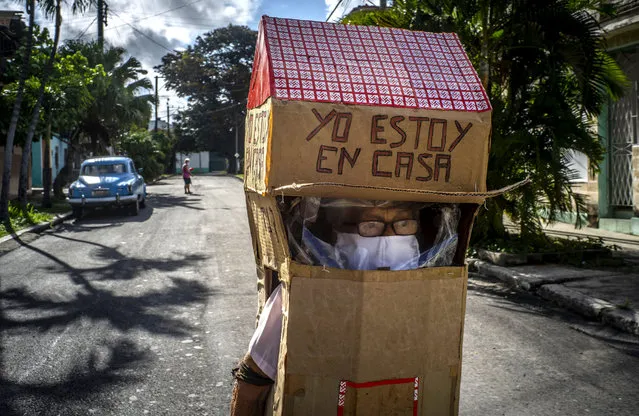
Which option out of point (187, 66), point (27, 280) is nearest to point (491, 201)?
point (27, 280)

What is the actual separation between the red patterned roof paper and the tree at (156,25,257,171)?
2388 inches

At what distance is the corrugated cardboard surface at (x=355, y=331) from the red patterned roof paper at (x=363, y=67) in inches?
28.9

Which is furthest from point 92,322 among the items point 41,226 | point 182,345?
point 41,226

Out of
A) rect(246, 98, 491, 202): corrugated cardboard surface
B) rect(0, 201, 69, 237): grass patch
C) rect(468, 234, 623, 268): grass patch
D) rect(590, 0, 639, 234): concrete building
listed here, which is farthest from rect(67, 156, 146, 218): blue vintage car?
rect(246, 98, 491, 202): corrugated cardboard surface

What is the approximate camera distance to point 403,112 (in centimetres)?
270

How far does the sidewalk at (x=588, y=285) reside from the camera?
658cm

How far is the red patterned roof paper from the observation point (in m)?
2.71

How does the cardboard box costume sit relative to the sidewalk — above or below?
above

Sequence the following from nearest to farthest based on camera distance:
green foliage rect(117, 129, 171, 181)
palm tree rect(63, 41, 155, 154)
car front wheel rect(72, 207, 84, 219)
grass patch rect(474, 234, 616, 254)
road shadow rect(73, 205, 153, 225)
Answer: grass patch rect(474, 234, 616, 254) < road shadow rect(73, 205, 153, 225) < car front wheel rect(72, 207, 84, 219) < palm tree rect(63, 41, 155, 154) < green foliage rect(117, 129, 171, 181)

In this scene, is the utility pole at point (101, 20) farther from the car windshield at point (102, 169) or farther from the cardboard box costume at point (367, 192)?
the cardboard box costume at point (367, 192)

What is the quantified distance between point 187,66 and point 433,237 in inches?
2504

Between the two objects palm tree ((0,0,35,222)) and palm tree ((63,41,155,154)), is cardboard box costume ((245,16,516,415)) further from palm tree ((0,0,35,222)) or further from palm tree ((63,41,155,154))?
palm tree ((63,41,155,154))

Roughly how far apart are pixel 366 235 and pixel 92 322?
448 cm

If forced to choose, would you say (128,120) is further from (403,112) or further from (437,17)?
(403,112)
